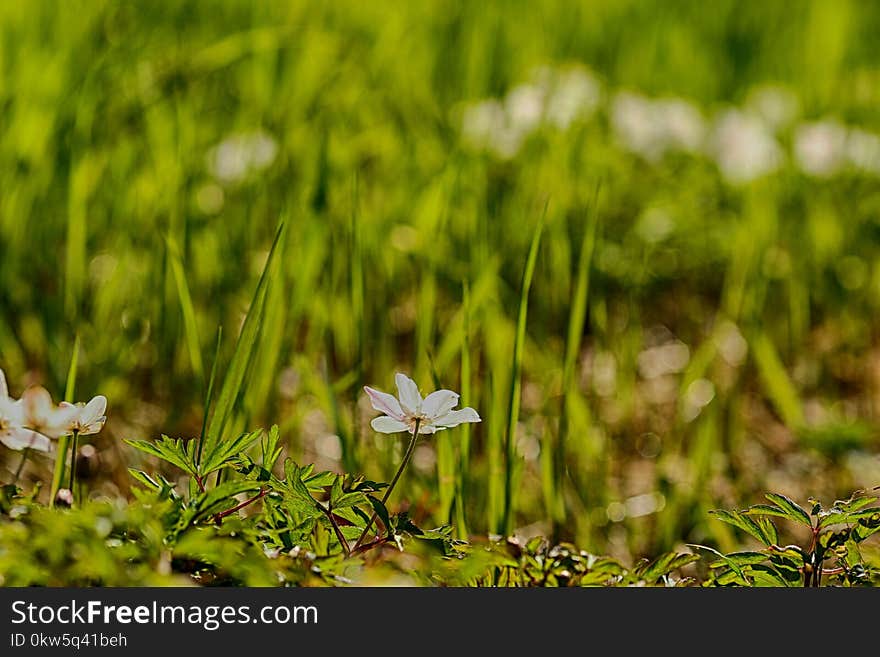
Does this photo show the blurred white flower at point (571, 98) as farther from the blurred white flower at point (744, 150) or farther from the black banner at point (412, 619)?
the black banner at point (412, 619)

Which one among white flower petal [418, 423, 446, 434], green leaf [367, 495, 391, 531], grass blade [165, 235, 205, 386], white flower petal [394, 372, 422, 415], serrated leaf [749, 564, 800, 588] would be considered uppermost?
grass blade [165, 235, 205, 386]

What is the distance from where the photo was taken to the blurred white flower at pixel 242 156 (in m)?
1.84

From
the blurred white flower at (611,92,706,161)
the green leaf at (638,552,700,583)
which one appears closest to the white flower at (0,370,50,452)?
the green leaf at (638,552,700,583)

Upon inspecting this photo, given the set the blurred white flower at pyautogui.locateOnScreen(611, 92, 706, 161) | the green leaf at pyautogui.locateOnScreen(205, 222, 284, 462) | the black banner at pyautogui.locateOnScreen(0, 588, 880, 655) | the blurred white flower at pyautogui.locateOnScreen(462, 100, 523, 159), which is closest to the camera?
the black banner at pyautogui.locateOnScreen(0, 588, 880, 655)

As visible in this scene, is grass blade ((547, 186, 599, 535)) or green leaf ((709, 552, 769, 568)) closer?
green leaf ((709, 552, 769, 568))

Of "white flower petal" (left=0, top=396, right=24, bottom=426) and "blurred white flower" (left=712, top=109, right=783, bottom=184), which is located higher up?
"blurred white flower" (left=712, top=109, right=783, bottom=184)

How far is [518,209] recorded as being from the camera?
1.86 m

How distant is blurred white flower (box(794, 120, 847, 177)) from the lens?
6.79 feet

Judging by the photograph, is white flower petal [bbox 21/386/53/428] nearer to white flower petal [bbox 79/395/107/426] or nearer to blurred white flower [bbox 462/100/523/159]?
white flower petal [bbox 79/395/107/426]

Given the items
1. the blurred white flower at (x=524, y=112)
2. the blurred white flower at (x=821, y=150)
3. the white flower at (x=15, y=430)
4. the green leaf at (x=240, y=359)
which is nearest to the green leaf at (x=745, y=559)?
the green leaf at (x=240, y=359)

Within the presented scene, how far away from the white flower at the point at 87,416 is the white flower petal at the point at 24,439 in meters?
0.03

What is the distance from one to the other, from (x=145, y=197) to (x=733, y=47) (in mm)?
1686

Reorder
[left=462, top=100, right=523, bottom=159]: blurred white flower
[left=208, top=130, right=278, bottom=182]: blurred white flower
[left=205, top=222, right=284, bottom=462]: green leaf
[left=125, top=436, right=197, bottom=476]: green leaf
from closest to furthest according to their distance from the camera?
[left=125, top=436, right=197, bottom=476]: green leaf, [left=205, top=222, right=284, bottom=462]: green leaf, [left=208, top=130, right=278, bottom=182]: blurred white flower, [left=462, top=100, right=523, bottom=159]: blurred white flower

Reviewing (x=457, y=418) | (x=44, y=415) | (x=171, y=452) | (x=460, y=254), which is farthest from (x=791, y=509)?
(x=460, y=254)
